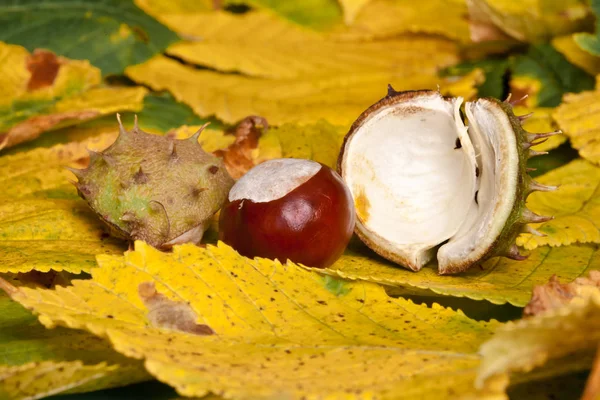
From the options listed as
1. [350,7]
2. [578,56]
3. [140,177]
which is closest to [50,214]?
[140,177]

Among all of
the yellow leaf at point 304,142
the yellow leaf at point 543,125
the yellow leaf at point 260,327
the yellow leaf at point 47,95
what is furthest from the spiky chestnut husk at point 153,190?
the yellow leaf at point 543,125

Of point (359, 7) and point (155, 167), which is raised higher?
point (359, 7)

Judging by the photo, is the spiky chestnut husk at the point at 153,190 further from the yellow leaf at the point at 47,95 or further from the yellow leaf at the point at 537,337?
the yellow leaf at the point at 537,337

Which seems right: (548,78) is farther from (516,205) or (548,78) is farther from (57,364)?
(57,364)

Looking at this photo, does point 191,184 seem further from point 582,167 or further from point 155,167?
point 582,167

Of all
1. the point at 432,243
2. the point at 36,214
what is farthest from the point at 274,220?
the point at 36,214

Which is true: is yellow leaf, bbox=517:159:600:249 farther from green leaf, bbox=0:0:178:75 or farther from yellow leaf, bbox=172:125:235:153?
green leaf, bbox=0:0:178:75

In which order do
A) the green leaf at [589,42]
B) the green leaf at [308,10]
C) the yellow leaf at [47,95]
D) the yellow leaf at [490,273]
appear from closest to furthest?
1. the yellow leaf at [490,273]
2. the yellow leaf at [47,95]
3. the green leaf at [589,42]
4. the green leaf at [308,10]
